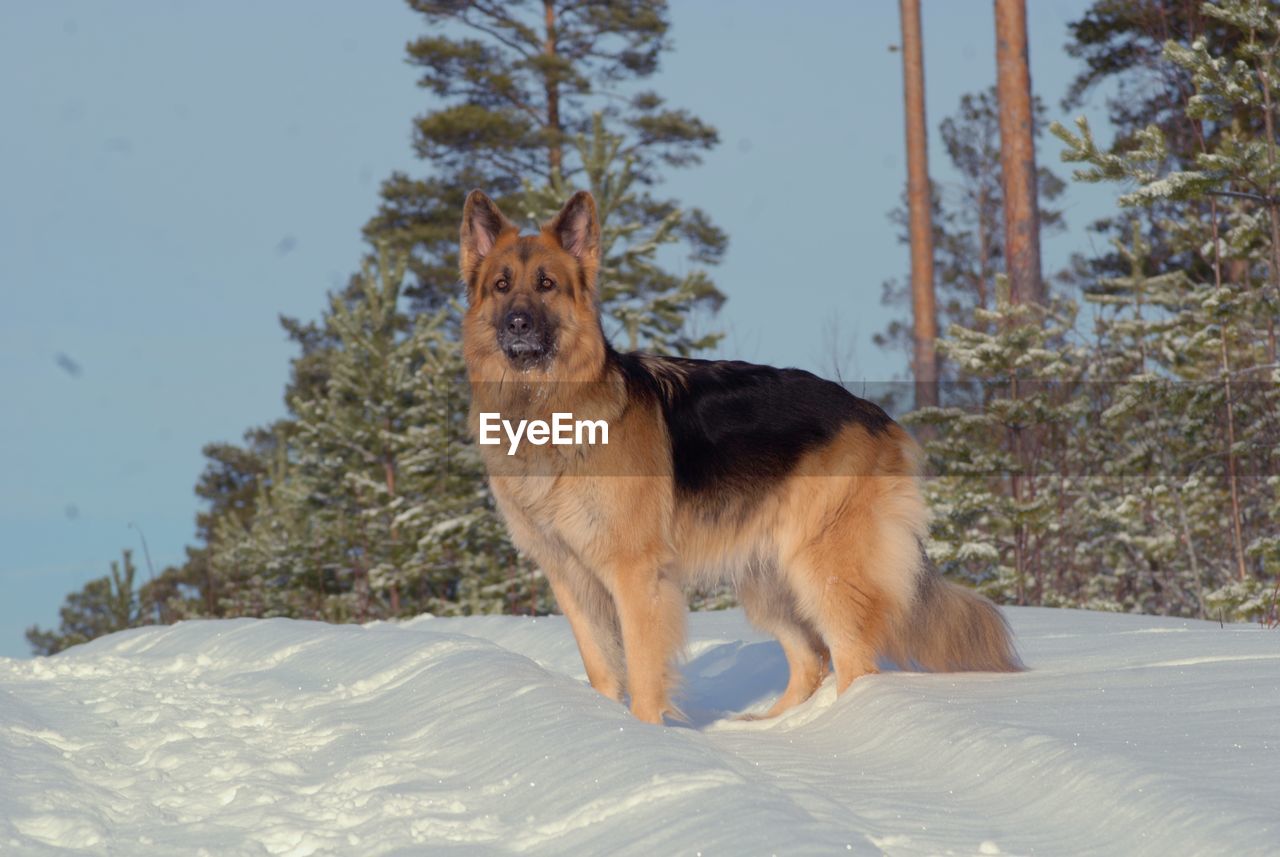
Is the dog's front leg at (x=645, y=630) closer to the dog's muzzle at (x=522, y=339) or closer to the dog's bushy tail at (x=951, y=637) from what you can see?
the dog's muzzle at (x=522, y=339)

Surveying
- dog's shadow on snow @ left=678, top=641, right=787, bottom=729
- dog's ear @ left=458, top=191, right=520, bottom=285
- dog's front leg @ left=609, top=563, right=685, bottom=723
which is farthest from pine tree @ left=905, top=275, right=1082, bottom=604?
dog's ear @ left=458, top=191, right=520, bottom=285

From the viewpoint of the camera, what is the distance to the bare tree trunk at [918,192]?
19.0 metres

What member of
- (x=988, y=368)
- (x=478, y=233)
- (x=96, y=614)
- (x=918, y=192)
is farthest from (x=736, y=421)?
(x=96, y=614)

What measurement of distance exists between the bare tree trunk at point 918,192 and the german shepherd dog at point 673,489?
43.1ft

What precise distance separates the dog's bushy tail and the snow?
0.23m

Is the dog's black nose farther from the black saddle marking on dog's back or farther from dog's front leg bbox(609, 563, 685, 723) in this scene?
dog's front leg bbox(609, 563, 685, 723)

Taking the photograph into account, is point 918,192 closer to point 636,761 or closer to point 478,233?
point 478,233

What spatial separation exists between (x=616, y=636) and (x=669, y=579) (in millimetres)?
525

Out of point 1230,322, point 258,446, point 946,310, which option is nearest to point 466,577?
point 1230,322

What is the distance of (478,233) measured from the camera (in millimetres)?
5949

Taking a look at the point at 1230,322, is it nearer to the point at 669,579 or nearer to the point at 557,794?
the point at 669,579

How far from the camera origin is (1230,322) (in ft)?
39.0

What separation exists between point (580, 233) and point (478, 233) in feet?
1.60

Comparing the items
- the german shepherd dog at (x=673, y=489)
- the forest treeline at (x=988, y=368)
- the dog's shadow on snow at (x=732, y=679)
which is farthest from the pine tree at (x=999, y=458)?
the german shepherd dog at (x=673, y=489)
